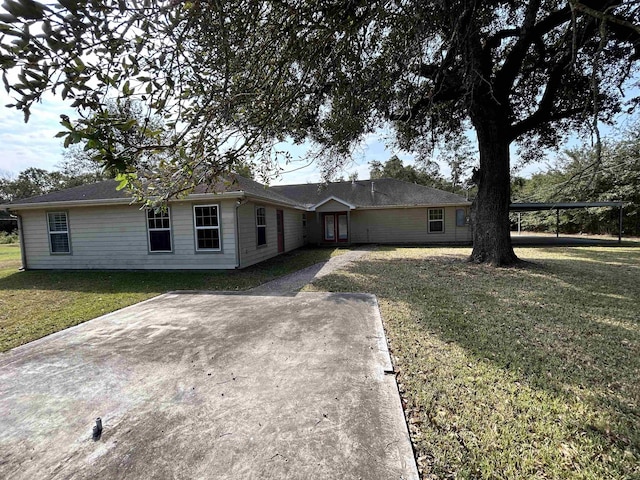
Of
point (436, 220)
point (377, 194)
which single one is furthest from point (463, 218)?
point (377, 194)

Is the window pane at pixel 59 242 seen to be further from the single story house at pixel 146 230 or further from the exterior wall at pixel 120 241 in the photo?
the exterior wall at pixel 120 241

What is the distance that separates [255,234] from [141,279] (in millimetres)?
3749

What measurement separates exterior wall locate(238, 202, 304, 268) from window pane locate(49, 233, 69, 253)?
257 inches

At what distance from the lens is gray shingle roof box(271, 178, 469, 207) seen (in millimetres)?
17291

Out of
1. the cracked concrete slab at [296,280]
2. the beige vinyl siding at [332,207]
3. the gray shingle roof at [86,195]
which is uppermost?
the gray shingle roof at [86,195]

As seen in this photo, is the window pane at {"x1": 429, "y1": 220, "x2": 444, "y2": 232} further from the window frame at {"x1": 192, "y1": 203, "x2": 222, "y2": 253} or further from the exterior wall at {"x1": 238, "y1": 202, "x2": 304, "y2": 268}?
the window frame at {"x1": 192, "y1": 203, "x2": 222, "y2": 253}

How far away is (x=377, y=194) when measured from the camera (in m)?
18.8

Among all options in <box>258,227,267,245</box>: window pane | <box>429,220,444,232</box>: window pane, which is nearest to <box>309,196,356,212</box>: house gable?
<box>429,220,444,232</box>: window pane

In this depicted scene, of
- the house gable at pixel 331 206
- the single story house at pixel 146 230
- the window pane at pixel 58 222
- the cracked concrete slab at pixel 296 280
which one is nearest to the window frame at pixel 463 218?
the house gable at pixel 331 206

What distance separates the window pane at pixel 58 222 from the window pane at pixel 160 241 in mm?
3447

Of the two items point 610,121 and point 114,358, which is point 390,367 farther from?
point 610,121

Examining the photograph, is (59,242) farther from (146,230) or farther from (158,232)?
(158,232)

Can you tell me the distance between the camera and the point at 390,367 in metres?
3.14

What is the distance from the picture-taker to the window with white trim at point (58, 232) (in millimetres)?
10508
